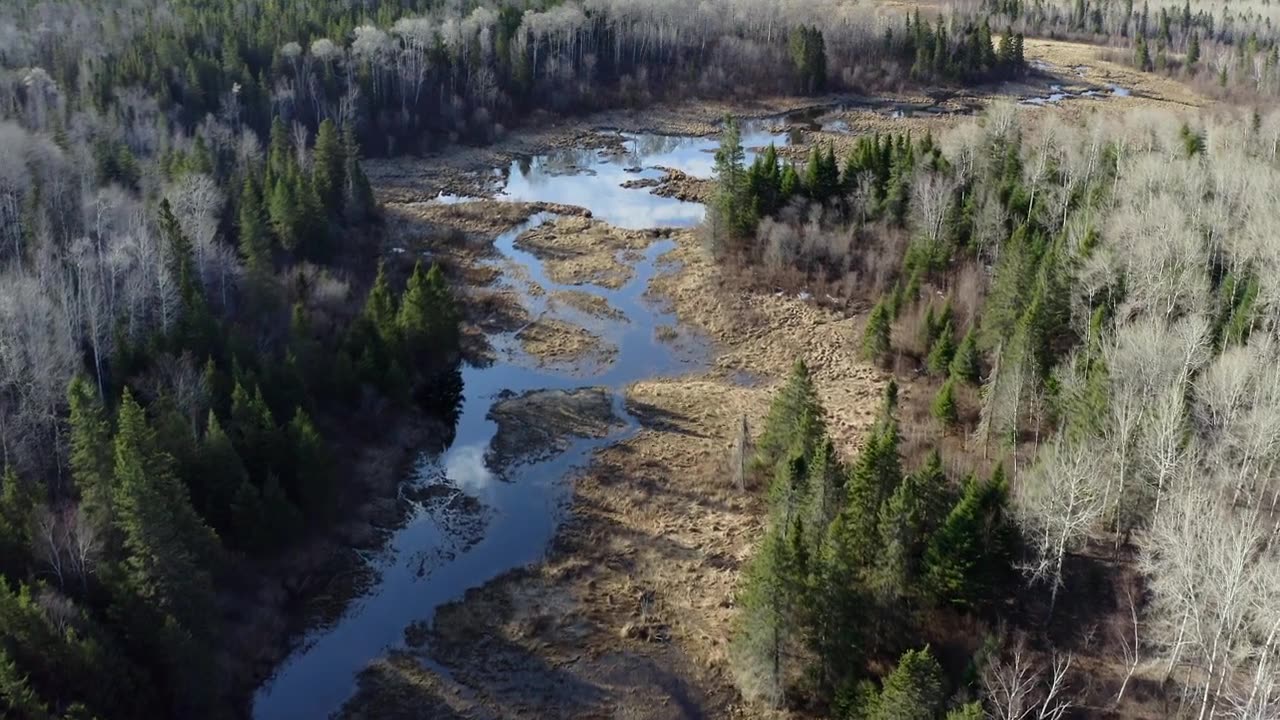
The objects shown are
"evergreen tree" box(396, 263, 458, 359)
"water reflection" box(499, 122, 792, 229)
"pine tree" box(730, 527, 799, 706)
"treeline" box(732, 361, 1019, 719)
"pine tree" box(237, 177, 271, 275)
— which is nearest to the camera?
"pine tree" box(730, 527, 799, 706)

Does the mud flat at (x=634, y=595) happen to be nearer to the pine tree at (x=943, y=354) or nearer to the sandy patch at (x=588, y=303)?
the pine tree at (x=943, y=354)

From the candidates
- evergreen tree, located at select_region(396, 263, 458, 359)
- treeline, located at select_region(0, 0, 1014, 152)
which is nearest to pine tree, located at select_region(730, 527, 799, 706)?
evergreen tree, located at select_region(396, 263, 458, 359)

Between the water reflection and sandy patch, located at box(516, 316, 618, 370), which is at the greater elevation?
the water reflection

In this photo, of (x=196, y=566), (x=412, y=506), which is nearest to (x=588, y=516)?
(x=412, y=506)

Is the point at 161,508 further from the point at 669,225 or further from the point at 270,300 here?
the point at 669,225

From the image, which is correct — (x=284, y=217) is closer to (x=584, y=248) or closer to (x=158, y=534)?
(x=584, y=248)

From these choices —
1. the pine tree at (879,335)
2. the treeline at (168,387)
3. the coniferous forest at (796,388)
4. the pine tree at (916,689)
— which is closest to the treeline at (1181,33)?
the coniferous forest at (796,388)

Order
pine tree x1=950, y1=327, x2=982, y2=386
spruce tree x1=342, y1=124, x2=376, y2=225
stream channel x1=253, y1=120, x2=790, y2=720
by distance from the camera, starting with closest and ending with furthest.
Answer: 1. stream channel x1=253, y1=120, x2=790, y2=720
2. pine tree x1=950, y1=327, x2=982, y2=386
3. spruce tree x1=342, y1=124, x2=376, y2=225

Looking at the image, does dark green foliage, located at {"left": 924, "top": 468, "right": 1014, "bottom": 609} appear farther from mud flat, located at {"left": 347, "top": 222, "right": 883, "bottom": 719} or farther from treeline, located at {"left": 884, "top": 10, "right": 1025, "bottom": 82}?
treeline, located at {"left": 884, "top": 10, "right": 1025, "bottom": 82}
